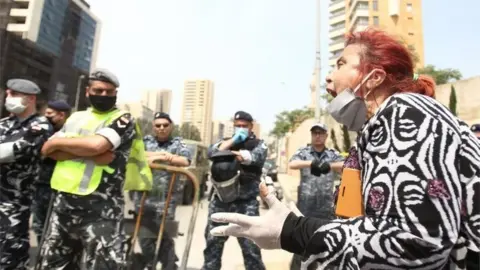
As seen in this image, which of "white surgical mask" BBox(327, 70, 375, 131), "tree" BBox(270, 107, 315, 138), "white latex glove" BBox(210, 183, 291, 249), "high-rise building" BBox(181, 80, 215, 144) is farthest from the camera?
"high-rise building" BBox(181, 80, 215, 144)

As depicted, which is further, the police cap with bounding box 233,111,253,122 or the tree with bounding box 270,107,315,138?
the tree with bounding box 270,107,315,138

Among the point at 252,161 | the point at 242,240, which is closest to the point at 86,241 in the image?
the point at 242,240

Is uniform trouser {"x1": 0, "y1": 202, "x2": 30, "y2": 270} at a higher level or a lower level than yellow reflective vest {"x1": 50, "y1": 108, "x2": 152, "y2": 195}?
lower

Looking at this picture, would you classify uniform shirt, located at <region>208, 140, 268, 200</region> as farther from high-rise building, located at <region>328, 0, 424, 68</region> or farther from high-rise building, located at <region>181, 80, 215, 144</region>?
high-rise building, located at <region>181, 80, 215, 144</region>

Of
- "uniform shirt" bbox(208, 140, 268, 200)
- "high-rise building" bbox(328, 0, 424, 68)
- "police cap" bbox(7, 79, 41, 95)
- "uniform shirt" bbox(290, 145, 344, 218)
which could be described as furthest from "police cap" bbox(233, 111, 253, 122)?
"high-rise building" bbox(328, 0, 424, 68)

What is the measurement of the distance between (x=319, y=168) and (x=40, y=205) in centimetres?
284

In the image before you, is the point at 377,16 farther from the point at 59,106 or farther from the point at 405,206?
the point at 405,206

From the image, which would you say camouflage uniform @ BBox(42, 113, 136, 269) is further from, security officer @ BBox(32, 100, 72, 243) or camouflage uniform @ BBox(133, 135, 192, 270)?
security officer @ BBox(32, 100, 72, 243)

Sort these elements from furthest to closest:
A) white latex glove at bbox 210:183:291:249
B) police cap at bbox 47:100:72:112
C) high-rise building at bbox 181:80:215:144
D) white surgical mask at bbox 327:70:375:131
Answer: high-rise building at bbox 181:80:215:144
police cap at bbox 47:100:72:112
white surgical mask at bbox 327:70:375:131
white latex glove at bbox 210:183:291:249

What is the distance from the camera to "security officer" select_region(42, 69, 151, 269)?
2.13 metres

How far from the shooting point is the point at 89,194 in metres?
2.14

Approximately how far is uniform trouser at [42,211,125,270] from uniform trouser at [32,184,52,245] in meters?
1.52

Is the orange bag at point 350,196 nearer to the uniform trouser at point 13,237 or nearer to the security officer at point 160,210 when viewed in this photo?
the security officer at point 160,210

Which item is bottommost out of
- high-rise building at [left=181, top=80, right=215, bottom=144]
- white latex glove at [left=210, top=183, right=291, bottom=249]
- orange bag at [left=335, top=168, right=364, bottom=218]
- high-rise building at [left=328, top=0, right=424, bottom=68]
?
white latex glove at [left=210, top=183, right=291, bottom=249]
